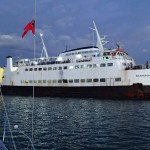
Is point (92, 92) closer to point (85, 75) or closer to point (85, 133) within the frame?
point (85, 75)

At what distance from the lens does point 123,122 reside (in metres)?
27.3

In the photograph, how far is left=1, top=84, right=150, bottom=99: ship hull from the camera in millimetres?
53803

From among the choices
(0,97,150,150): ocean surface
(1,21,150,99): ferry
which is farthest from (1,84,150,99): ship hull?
(0,97,150,150): ocean surface

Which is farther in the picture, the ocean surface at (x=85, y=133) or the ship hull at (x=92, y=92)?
the ship hull at (x=92, y=92)

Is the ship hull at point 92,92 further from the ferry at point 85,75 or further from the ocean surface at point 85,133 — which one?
the ocean surface at point 85,133

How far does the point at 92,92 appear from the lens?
58.2 metres

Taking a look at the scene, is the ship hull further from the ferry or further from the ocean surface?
the ocean surface

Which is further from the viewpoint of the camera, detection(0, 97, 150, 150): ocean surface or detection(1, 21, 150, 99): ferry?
detection(1, 21, 150, 99): ferry

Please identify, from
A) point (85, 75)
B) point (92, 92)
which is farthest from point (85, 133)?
point (85, 75)

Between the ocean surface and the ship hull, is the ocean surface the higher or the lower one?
the lower one

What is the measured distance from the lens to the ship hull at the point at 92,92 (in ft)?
177

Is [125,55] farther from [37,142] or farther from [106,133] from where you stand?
[37,142]

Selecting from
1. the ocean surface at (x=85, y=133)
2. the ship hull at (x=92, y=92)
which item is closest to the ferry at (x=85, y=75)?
the ship hull at (x=92, y=92)

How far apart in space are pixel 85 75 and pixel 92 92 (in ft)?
15.2
